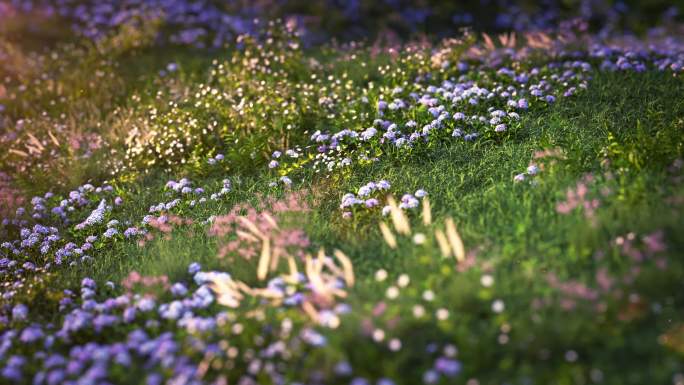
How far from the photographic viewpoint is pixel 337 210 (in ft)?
18.2

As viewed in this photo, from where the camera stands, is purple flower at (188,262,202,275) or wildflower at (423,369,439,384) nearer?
wildflower at (423,369,439,384)

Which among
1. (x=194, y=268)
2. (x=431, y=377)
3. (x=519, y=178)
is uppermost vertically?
(x=194, y=268)

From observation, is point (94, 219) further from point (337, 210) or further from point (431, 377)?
point (431, 377)

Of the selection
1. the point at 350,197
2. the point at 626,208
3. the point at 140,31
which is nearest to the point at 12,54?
the point at 140,31

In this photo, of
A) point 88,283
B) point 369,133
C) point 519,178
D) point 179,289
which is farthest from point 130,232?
point 519,178

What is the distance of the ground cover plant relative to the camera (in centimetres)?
352

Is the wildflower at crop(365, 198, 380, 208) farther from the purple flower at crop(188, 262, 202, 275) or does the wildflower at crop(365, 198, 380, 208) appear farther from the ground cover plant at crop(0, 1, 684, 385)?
the purple flower at crop(188, 262, 202, 275)

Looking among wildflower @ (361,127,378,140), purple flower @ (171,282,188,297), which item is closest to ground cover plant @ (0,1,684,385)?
purple flower @ (171,282,188,297)

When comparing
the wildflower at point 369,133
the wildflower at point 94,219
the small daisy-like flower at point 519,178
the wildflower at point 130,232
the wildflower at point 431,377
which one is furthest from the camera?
the wildflower at point 369,133

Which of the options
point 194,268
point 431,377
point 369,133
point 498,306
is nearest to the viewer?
point 431,377

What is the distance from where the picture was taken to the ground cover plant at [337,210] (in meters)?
3.52

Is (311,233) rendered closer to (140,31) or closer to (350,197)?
(350,197)

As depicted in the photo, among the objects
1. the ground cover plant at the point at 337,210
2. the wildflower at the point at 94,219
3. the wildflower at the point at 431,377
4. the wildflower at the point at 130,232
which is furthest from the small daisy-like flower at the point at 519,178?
the wildflower at the point at 94,219

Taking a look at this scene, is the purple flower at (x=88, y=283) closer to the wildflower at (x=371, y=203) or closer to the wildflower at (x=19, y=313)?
the wildflower at (x=19, y=313)
